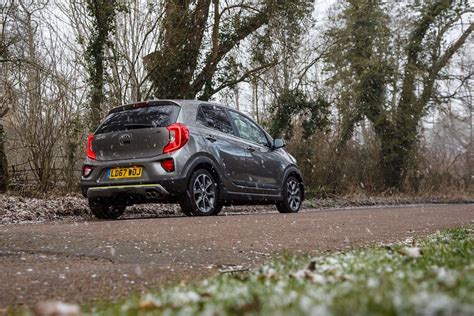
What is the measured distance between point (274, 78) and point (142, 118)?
1237cm

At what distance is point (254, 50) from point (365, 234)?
10.3 m

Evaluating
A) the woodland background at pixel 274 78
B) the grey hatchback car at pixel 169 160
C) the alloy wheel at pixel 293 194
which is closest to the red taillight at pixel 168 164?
the grey hatchback car at pixel 169 160

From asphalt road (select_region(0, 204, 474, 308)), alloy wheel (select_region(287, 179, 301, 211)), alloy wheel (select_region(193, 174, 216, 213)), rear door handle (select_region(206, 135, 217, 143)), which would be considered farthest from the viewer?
alloy wheel (select_region(287, 179, 301, 211))

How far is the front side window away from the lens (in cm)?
1049

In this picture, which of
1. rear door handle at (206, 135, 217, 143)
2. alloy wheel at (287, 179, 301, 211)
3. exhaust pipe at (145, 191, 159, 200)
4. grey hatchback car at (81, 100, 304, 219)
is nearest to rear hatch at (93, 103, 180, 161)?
grey hatchback car at (81, 100, 304, 219)

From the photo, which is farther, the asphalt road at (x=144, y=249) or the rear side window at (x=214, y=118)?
the rear side window at (x=214, y=118)

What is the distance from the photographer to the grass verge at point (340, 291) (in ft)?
5.52

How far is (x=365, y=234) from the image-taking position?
7039mm

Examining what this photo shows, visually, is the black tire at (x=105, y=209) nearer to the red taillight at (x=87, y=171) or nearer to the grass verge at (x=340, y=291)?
the red taillight at (x=87, y=171)

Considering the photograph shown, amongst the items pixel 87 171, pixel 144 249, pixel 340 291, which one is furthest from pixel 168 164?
pixel 340 291

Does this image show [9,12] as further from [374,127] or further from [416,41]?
[416,41]

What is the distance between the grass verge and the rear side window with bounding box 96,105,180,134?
536 cm

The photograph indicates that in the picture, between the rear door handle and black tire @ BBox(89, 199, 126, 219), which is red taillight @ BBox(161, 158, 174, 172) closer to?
the rear door handle

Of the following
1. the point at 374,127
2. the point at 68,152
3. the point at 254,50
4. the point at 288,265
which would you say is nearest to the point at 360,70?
the point at 374,127
